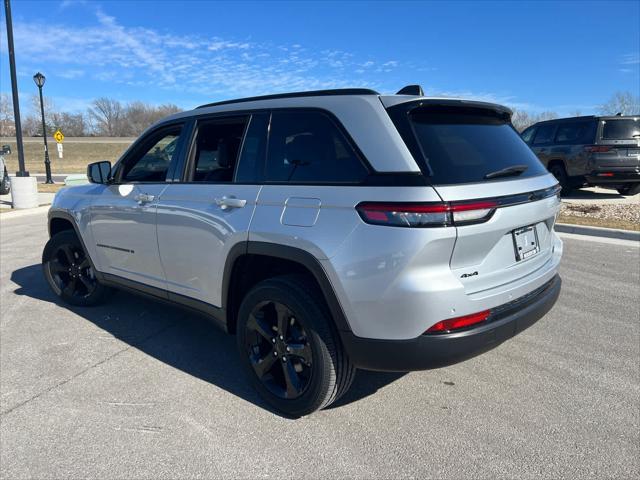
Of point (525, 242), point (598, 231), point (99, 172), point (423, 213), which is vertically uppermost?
point (99, 172)

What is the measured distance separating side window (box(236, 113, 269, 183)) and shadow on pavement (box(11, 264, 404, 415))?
1.17m

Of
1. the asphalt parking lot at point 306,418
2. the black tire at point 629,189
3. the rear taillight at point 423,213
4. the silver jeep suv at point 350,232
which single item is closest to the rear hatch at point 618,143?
the black tire at point 629,189

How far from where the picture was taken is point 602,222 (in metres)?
8.70

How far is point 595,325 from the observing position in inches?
161

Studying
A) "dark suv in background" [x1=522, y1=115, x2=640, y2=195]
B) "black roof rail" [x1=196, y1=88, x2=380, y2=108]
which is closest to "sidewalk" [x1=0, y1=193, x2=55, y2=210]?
"black roof rail" [x1=196, y1=88, x2=380, y2=108]

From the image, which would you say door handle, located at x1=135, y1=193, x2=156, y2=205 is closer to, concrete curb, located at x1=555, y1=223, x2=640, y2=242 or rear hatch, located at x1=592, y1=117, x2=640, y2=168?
concrete curb, located at x1=555, y1=223, x2=640, y2=242

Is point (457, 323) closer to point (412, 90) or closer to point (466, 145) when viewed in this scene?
point (466, 145)

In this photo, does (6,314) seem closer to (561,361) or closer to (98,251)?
(98,251)

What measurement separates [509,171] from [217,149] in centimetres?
196

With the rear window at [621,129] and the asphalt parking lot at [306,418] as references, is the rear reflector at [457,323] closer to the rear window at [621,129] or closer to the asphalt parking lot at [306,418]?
the asphalt parking lot at [306,418]

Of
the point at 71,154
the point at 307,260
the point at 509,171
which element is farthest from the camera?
the point at 71,154

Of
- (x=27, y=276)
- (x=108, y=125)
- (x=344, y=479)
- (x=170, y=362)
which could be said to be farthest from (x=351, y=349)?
(x=108, y=125)

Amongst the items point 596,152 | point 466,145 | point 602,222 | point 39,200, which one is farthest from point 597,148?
point 39,200

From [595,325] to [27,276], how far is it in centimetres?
635
